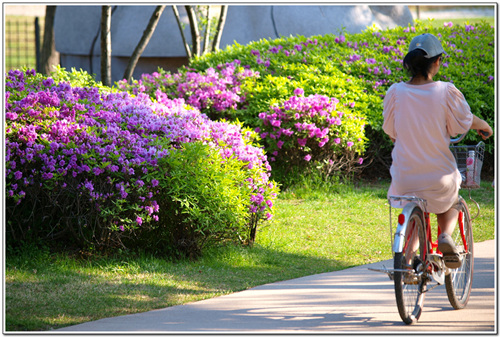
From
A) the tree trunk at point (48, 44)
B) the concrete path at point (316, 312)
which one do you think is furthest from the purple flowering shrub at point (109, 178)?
the tree trunk at point (48, 44)

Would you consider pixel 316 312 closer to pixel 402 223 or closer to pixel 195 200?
pixel 402 223

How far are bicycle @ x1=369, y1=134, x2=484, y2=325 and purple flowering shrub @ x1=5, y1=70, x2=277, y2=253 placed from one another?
6.37 feet

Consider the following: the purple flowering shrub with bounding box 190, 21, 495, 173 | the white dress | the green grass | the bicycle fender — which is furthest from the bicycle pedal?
the purple flowering shrub with bounding box 190, 21, 495, 173

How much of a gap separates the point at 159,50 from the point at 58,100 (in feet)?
30.8

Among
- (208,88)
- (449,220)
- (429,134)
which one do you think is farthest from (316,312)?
(208,88)

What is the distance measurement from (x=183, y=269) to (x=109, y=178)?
956 millimetres

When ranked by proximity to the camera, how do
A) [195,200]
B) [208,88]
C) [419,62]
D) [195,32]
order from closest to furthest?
1. [419,62]
2. [195,200]
3. [208,88]
4. [195,32]

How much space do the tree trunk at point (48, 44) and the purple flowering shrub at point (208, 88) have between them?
21.2 ft

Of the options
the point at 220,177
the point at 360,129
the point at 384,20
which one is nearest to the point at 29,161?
the point at 220,177

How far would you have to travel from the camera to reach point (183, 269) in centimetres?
540

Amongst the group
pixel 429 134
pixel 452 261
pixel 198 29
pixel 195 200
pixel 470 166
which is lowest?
pixel 452 261

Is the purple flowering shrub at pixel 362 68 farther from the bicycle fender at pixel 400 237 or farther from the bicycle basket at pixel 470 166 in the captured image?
the bicycle fender at pixel 400 237

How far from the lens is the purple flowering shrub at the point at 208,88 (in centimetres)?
920

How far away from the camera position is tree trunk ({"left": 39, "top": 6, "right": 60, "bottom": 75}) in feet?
50.4
